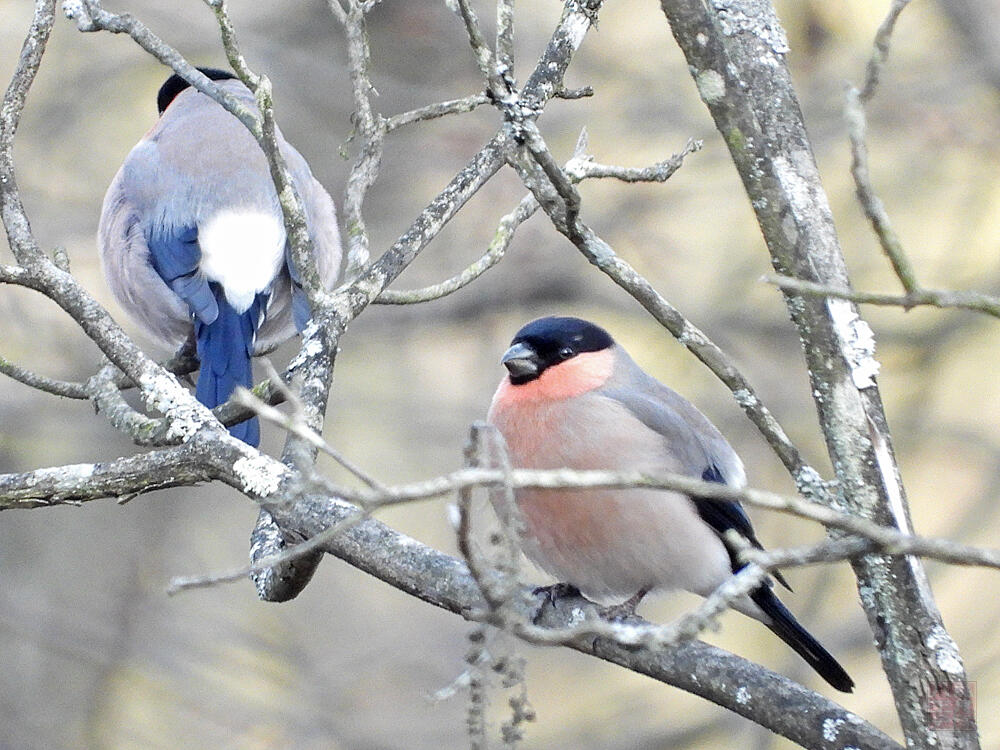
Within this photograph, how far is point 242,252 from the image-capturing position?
4051mm

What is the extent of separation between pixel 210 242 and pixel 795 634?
220 centimetres

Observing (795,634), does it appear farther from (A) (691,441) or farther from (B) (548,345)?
(B) (548,345)

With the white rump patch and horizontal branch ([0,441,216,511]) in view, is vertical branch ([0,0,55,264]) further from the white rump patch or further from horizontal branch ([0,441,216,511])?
the white rump patch

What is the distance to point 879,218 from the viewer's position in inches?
51.4

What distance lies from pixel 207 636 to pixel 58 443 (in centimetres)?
121

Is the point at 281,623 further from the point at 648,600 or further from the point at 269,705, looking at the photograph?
the point at 648,600

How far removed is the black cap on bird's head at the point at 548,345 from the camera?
128 inches

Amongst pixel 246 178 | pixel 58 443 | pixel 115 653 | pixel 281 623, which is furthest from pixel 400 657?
pixel 246 178

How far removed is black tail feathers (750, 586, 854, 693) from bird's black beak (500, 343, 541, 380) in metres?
0.79

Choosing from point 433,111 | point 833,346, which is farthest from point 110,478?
point 833,346

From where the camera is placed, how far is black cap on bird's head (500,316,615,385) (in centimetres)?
324

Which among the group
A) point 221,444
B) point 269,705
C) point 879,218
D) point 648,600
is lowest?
point 879,218

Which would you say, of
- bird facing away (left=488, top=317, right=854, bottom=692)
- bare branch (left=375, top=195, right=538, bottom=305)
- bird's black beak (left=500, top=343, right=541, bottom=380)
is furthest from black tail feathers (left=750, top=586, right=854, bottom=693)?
bare branch (left=375, top=195, right=538, bottom=305)

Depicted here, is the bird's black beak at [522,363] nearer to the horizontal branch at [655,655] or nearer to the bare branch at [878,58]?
the horizontal branch at [655,655]
